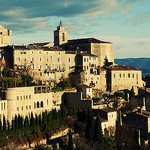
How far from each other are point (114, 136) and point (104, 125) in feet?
8.54

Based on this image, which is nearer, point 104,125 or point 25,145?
point 25,145

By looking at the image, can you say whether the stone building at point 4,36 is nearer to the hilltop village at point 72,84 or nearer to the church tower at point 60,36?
the hilltop village at point 72,84

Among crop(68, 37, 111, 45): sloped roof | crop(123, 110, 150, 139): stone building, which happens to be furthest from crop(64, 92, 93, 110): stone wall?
crop(68, 37, 111, 45): sloped roof

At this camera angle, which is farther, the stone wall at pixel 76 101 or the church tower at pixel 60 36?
the church tower at pixel 60 36

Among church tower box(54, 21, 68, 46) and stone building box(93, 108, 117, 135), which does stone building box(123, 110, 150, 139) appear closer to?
stone building box(93, 108, 117, 135)

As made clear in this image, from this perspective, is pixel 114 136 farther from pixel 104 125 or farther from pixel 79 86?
pixel 79 86

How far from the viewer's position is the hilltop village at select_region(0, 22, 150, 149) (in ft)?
207

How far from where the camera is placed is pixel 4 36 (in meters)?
90.4

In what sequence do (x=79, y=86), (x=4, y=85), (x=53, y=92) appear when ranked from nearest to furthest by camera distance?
(x=4, y=85)
(x=53, y=92)
(x=79, y=86)

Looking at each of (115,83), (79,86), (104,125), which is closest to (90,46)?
(115,83)

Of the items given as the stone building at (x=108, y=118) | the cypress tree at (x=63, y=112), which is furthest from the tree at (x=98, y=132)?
the cypress tree at (x=63, y=112)

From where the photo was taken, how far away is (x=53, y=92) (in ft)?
234

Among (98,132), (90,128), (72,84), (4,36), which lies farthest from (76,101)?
(4,36)

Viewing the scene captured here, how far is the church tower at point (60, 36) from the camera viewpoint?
319ft
